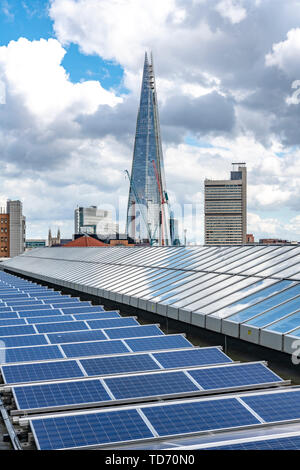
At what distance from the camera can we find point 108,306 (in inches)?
1390

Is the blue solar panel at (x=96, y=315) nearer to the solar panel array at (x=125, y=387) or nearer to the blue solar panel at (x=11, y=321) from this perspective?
the blue solar panel at (x=11, y=321)

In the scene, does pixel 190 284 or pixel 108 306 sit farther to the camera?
pixel 108 306

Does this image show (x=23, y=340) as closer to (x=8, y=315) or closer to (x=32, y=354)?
(x=32, y=354)

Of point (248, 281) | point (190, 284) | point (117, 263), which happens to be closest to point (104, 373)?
point (248, 281)

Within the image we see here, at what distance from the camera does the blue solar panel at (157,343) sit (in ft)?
61.4

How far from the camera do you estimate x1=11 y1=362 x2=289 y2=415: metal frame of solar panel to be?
12523mm

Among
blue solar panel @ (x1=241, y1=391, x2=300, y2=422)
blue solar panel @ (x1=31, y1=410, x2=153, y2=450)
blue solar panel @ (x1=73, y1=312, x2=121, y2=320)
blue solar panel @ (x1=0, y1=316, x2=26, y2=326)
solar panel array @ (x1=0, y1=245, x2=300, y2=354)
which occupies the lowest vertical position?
blue solar panel @ (x1=73, y1=312, x2=121, y2=320)

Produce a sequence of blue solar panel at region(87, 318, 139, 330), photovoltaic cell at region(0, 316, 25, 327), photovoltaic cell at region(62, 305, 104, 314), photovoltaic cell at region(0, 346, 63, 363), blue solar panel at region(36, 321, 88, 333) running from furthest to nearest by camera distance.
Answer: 1. photovoltaic cell at region(62, 305, 104, 314)
2. photovoltaic cell at region(0, 316, 25, 327)
3. blue solar panel at region(87, 318, 139, 330)
4. blue solar panel at region(36, 321, 88, 333)
5. photovoltaic cell at region(0, 346, 63, 363)

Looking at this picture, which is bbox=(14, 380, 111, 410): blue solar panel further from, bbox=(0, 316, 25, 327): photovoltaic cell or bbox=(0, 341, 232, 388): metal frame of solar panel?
bbox=(0, 316, 25, 327): photovoltaic cell

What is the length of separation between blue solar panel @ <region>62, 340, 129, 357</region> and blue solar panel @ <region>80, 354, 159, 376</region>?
115 centimetres

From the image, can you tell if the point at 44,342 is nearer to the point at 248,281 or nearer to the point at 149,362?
the point at 149,362

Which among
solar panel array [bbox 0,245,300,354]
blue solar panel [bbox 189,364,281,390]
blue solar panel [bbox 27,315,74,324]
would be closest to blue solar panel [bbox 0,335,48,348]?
blue solar panel [bbox 27,315,74,324]
